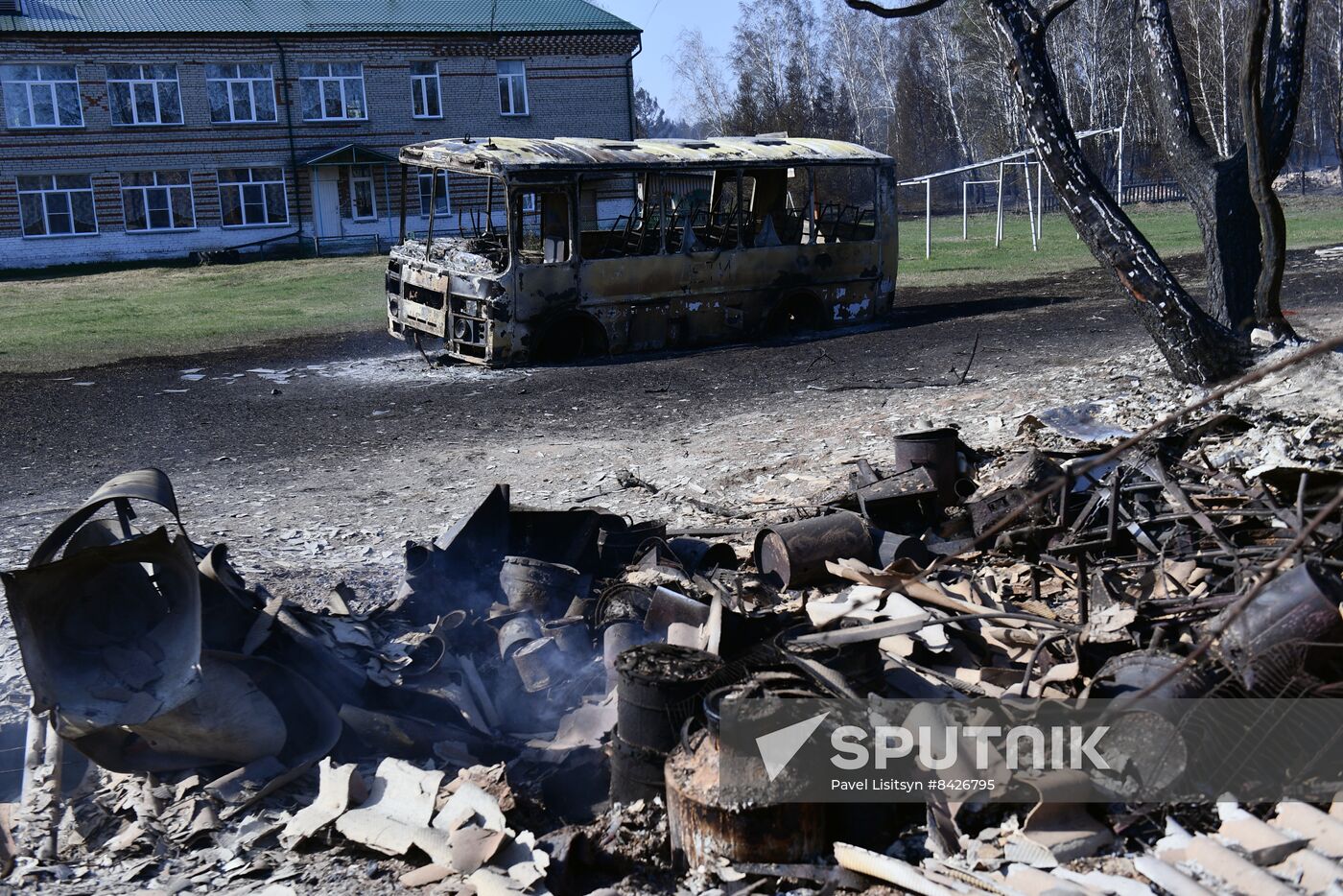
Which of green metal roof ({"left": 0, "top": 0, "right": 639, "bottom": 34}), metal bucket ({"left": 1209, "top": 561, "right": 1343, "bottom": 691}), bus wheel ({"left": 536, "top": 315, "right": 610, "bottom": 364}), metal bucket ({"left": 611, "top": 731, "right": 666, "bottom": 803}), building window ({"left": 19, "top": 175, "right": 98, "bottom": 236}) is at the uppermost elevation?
green metal roof ({"left": 0, "top": 0, "right": 639, "bottom": 34})

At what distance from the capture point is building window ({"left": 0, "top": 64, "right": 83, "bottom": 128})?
29.4 metres

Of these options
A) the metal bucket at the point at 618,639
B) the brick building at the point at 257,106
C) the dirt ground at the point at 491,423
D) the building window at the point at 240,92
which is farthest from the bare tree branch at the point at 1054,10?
the building window at the point at 240,92

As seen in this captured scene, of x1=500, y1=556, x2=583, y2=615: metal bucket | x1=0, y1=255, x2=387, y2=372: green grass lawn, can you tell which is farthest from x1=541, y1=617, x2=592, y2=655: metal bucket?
x1=0, y1=255, x2=387, y2=372: green grass lawn

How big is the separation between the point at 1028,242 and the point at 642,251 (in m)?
16.5

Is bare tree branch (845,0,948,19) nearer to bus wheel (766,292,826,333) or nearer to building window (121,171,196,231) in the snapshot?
bus wheel (766,292,826,333)

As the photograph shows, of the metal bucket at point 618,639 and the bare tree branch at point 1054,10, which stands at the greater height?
the bare tree branch at point 1054,10

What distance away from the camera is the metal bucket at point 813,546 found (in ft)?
19.1

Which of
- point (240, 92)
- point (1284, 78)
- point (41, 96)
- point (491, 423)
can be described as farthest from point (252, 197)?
point (1284, 78)

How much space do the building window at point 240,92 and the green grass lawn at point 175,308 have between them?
18.8 feet

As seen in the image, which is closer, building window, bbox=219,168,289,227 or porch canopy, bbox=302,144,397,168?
porch canopy, bbox=302,144,397,168

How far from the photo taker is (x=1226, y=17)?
120 ft

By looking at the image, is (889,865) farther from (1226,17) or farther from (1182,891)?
(1226,17)

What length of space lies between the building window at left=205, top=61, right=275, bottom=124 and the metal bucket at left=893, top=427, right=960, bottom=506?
2954 cm

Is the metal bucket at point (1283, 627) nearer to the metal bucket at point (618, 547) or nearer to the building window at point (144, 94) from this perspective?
the metal bucket at point (618, 547)
